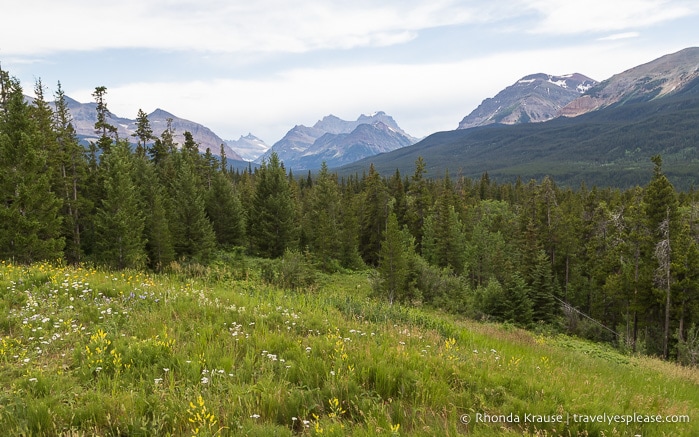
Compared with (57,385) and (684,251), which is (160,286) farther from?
(684,251)

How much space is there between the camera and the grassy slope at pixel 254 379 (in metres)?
4.14

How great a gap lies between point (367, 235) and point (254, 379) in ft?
164

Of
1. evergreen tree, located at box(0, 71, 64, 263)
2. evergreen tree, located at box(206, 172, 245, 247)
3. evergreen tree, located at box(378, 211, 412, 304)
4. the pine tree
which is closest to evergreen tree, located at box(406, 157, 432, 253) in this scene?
the pine tree

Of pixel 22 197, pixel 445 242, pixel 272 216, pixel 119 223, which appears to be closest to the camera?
pixel 22 197

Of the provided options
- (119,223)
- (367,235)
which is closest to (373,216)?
(367,235)

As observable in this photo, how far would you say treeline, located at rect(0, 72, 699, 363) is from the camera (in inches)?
955

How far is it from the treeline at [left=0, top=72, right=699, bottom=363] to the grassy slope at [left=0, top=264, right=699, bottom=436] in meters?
7.95

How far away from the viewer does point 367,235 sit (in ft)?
180

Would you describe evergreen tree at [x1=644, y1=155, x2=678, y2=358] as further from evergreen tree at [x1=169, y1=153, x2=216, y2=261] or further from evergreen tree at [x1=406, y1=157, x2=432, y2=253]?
evergreen tree at [x1=169, y1=153, x2=216, y2=261]

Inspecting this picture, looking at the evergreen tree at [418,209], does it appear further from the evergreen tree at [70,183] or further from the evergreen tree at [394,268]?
the evergreen tree at [70,183]

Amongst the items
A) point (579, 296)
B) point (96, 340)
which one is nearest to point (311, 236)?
point (579, 296)

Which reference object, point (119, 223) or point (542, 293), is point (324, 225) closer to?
point (119, 223)

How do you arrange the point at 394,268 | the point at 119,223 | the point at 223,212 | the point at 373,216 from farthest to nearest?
the point at 373,216 → the point at 223,212 → the point at 394,268 → the point at 119,223

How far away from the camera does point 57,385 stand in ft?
Result: 14.9
